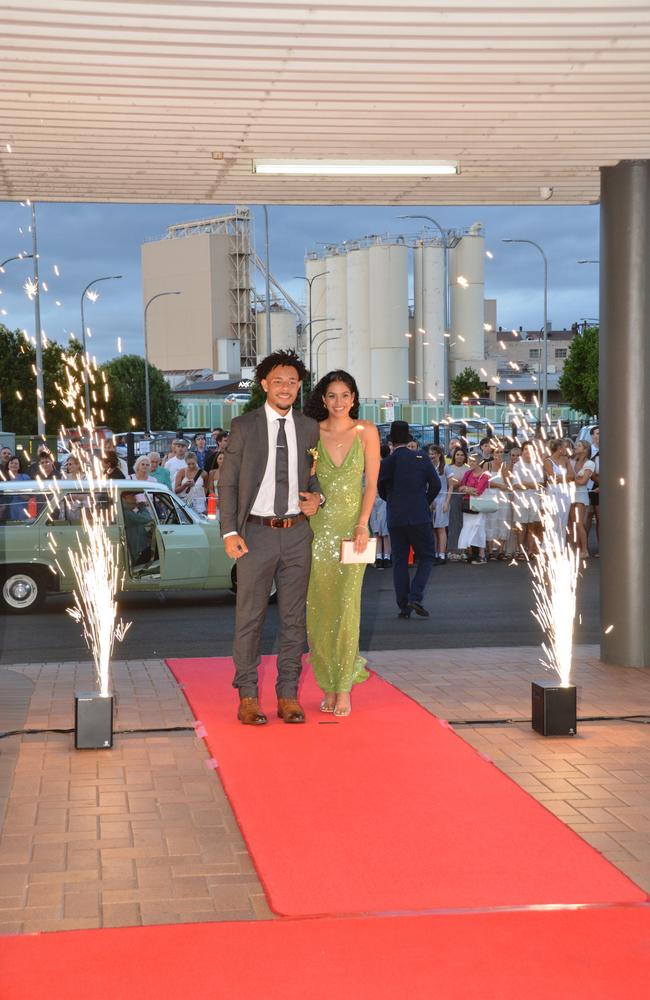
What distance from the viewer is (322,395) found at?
7613 mm

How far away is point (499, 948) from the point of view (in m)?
4.00

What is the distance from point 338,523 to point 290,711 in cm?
116

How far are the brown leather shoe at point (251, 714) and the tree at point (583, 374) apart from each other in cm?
7787

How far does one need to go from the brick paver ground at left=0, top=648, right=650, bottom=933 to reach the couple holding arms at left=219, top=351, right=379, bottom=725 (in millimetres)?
685

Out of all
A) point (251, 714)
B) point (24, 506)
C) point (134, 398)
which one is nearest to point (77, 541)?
point (24, 506)

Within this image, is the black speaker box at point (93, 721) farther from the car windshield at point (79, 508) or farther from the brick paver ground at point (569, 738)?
the car windshield at point (79, 508)

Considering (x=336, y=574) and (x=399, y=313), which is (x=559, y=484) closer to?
(x=336, y=574)

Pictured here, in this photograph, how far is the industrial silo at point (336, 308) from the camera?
92.1m

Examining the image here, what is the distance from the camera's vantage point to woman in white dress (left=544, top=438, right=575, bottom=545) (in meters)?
17.3

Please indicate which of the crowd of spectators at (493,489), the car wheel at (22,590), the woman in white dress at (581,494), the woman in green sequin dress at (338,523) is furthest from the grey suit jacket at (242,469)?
the woman in white dress at (581,494)

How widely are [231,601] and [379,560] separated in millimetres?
4162

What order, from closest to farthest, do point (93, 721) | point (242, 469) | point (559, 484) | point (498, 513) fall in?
point (93, 721)
point (242, 469)
point (559, 484)
point (498, 513)

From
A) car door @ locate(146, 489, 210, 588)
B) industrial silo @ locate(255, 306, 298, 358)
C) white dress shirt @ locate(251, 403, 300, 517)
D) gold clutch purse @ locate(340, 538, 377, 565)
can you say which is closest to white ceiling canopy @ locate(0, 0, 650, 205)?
white dress shirt @ locate(251, 403, 300, 517)

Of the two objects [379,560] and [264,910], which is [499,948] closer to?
[264,910]
